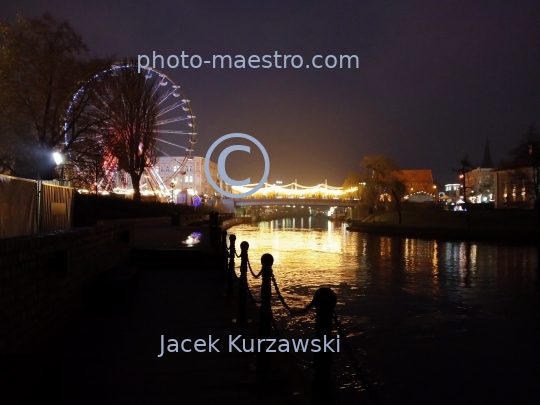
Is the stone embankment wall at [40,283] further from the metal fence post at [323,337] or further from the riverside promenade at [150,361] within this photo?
the metal fence post at [323,337]

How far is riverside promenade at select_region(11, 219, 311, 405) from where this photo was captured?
5344mm

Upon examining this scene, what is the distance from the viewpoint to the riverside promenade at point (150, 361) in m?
5.34

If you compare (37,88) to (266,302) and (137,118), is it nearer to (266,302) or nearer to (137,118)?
(137,118)

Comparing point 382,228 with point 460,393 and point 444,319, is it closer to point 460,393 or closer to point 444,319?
→ point 444,319

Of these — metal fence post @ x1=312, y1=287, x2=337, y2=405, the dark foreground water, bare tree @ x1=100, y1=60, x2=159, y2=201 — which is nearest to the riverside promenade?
metal fence post @ x1=312, y1=287, x2=337, y2=405

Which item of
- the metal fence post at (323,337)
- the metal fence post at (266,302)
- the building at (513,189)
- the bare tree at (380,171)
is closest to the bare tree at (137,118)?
the metal fence post at (266,302)

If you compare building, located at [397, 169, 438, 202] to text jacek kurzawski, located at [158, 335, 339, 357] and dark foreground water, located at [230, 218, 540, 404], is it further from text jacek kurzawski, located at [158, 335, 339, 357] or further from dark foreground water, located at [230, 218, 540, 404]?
text jacek kurzawski, located at [158, 335, 339, 357]

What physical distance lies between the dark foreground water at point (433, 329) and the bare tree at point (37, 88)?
45.5ft

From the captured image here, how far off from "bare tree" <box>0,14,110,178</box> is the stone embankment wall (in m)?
17.0

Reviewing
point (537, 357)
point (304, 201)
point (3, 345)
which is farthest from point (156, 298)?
point (304, 201)

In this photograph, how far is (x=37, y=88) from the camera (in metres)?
25.7

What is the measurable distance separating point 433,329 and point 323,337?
24.3 feet

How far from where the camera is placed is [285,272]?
20344 millimetres

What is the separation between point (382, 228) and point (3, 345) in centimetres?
5403
